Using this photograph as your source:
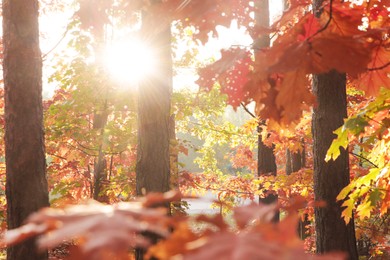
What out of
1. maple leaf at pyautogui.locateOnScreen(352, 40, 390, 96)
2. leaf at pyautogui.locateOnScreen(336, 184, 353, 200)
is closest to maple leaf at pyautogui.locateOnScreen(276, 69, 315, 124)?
maple leaf at pyautogui.locateOnScreen(352, 40, 390, 96)

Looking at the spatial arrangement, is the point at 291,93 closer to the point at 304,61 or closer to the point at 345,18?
the point at 304,61

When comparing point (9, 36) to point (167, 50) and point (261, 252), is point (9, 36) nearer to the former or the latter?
point (167, 50)

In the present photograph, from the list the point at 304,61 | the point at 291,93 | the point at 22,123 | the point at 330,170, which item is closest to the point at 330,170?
the point at 330,170

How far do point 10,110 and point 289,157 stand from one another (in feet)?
30.2

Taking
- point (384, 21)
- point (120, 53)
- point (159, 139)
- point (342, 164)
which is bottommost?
point (342, 164)

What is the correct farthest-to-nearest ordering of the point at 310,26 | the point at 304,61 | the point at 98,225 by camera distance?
the point at 310,26 → the point at 304,61 → the point at 98,225

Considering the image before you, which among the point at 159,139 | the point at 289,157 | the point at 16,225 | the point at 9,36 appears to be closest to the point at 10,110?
the point at 9,36

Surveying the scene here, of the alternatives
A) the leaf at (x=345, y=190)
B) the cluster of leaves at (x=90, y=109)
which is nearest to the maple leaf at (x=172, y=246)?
the leaf at (x=345, y=190)

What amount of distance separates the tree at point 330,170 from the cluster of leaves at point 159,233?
9.81 ft

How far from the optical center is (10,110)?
393cm

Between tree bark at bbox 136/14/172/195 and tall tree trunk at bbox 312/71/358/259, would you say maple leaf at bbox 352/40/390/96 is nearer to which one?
tall tree trunk at bbox 312/71/358/259

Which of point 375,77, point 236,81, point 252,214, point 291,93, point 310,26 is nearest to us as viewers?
point 252,214

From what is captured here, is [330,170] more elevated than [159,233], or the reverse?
[159,233]

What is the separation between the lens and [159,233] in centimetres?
69
